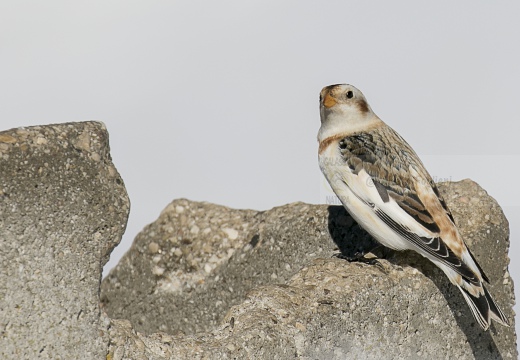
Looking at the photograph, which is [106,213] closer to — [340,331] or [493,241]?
[340,331]

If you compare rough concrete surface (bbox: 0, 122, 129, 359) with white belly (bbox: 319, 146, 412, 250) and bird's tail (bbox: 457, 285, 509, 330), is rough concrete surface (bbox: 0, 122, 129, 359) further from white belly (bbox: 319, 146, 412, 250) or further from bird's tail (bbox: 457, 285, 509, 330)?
bird's tail (bbox: 457, 285, 509, 330)

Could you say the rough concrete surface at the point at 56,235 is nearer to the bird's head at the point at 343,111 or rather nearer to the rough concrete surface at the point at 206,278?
the rough concrete surface at the point at 206,278

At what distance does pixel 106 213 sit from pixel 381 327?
2366 mm

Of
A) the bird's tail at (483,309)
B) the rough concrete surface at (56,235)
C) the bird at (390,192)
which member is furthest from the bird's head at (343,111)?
the rough concrete surface at (56,235)

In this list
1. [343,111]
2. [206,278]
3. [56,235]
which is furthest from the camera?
[206,278]

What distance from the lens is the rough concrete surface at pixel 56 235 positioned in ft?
18.5

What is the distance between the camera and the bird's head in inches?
332

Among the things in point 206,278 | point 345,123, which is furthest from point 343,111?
point 206,278

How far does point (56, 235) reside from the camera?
577cm

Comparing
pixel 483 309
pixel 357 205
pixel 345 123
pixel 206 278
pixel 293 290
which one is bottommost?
pixel 206 278

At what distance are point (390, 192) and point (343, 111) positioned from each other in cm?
89

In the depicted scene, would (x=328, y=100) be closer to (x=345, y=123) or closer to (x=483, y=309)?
(x=345, y=123)

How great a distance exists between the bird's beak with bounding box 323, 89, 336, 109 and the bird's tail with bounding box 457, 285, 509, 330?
5.95 feet

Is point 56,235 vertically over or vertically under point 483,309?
over
